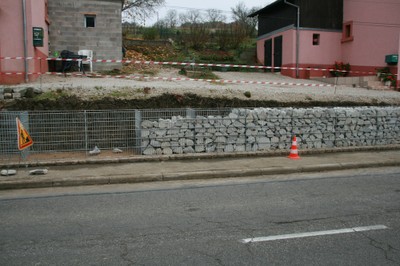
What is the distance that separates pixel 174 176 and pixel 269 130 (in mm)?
4190

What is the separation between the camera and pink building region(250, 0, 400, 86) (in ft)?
75.7

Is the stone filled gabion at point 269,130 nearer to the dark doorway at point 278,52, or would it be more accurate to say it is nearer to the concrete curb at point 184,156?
the concrete curb at point 184,156

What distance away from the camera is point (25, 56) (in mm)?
15148

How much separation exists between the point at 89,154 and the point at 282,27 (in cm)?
2000

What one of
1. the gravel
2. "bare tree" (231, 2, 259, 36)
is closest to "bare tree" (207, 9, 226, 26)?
"bare tree" (231, 2, 259, 36)

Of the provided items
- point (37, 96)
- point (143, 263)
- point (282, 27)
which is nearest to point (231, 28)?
point (282, 27)

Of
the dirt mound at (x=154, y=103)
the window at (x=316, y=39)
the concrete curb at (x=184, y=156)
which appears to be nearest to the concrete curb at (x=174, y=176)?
the concrete curb at (x=184, y=156)

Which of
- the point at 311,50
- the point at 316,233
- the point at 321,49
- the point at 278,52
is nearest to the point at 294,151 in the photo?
the point at 316,233

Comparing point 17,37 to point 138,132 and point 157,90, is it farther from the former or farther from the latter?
point 138,132

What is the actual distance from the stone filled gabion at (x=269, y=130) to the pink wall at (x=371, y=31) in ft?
37.8

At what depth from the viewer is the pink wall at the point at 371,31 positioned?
74.2ft

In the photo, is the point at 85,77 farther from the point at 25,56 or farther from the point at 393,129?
the point at 393,129

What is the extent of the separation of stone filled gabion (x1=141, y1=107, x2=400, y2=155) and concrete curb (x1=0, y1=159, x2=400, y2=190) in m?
2.02

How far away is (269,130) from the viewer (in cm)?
1172
